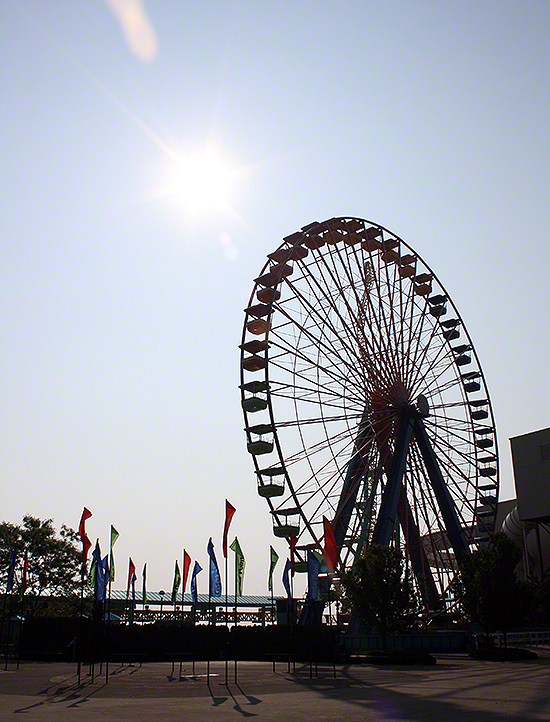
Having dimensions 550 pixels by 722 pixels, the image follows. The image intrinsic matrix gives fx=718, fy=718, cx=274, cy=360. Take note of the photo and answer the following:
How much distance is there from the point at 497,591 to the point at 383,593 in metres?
4.56

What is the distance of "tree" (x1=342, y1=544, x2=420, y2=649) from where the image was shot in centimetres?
2878

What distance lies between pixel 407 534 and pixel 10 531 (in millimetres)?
28965

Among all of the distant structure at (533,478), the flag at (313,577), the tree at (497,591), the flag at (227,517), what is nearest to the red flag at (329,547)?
the flag at (313,577)

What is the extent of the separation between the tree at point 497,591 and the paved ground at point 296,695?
13.3 feet

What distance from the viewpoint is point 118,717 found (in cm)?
1195

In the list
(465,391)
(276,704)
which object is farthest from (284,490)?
(276,704)

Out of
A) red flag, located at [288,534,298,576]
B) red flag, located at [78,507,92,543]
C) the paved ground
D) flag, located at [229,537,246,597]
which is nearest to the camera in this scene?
the paved ground

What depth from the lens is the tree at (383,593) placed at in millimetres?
28781

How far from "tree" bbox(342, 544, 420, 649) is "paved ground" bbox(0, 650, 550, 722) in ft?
14.4

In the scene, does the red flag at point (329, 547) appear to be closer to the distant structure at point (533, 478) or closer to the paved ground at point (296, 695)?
the paved ground at point (296, 695)

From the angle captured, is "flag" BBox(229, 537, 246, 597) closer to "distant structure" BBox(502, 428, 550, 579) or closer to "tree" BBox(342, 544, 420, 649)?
"tree" BBox(342, 544, 420, 649)

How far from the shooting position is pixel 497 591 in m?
28.8

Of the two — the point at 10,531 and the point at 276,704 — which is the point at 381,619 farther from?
the point at 10,531

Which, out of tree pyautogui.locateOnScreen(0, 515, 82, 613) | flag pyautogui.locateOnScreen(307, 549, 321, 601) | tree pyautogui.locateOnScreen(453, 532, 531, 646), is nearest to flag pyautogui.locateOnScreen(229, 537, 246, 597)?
flag pyautogui.locateOnScreen(307, 549, 321, 601)
